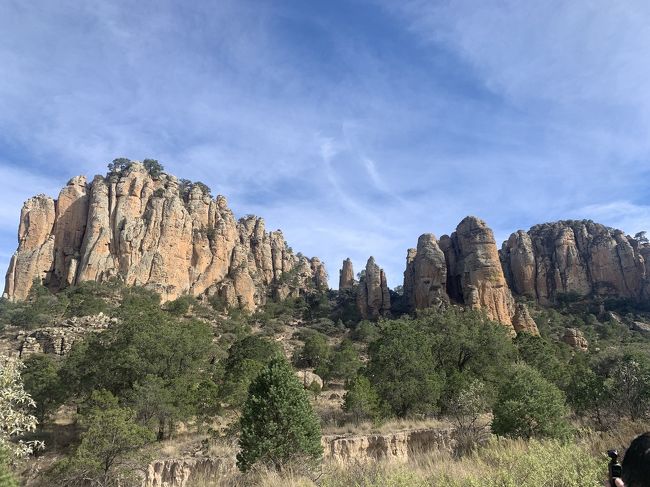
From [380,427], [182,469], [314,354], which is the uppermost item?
[314,354]

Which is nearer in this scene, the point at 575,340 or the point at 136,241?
the point at 575,340

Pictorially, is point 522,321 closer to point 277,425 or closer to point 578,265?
point 578,265

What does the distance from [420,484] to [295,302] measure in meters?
84.4

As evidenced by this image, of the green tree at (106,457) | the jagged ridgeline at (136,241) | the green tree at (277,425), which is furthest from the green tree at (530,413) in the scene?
the jagged ridgeline at (136,241)

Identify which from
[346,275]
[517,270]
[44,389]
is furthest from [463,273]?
[44,389]

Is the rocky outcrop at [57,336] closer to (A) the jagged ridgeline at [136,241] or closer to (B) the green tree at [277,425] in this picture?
(A) the jagged ridgeline at [136,241]

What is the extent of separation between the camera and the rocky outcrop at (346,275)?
11200cm

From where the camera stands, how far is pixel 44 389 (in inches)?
1137

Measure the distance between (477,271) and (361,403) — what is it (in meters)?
51.7

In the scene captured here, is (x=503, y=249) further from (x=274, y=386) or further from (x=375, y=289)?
(x=274, y=386)

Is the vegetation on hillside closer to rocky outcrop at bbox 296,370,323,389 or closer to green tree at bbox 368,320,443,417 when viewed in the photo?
green tree at bbox 368,320,443,417

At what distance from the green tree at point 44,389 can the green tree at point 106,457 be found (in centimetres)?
1123

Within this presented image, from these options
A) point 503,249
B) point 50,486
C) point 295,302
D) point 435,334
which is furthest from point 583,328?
point 50,486

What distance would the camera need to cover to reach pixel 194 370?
31391 mm
